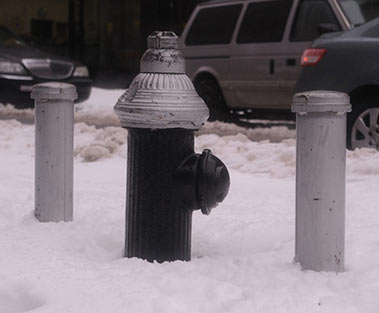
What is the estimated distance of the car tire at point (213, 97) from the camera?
1253cm

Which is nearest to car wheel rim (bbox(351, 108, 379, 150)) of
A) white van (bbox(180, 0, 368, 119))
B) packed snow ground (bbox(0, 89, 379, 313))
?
packed snow ground (bbox(0, 89, 379, 313))

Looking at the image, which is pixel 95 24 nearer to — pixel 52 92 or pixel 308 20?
pixel 308 20

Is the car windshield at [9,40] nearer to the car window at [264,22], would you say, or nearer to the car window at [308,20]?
the car window at [264,22]

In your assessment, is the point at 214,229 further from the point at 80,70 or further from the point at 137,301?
the point at 80,70

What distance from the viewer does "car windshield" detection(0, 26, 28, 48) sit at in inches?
600

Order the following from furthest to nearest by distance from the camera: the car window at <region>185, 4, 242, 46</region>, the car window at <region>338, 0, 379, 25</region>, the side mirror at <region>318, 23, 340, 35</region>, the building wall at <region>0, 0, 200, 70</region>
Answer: the building wall at <region>0, 0, 200, 70</region>, the car window at <region>185, 4, 242, 46</region>, the car window at <region>338, 0, 379, 25</region>, the side mirror at <region>318, 23, 340, 35</region>

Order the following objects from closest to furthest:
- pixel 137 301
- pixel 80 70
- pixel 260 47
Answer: pixel 137 301, pixel 260 47, pixel 80 70

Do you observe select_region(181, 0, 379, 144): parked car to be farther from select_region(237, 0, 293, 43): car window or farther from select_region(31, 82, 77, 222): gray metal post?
select_region(31, 82, 77, 222): gray metal post

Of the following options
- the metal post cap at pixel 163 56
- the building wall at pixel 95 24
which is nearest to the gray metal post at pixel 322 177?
the metal post cap at pixel 163 56

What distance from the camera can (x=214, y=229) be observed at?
5.01 m

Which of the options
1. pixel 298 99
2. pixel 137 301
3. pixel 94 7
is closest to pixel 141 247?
pixel 137 301

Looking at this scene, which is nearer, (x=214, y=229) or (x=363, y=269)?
(x=363, y=269)

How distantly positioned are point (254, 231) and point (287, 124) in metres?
8.86

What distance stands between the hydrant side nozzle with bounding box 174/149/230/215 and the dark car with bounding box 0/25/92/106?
1004 centimetres
